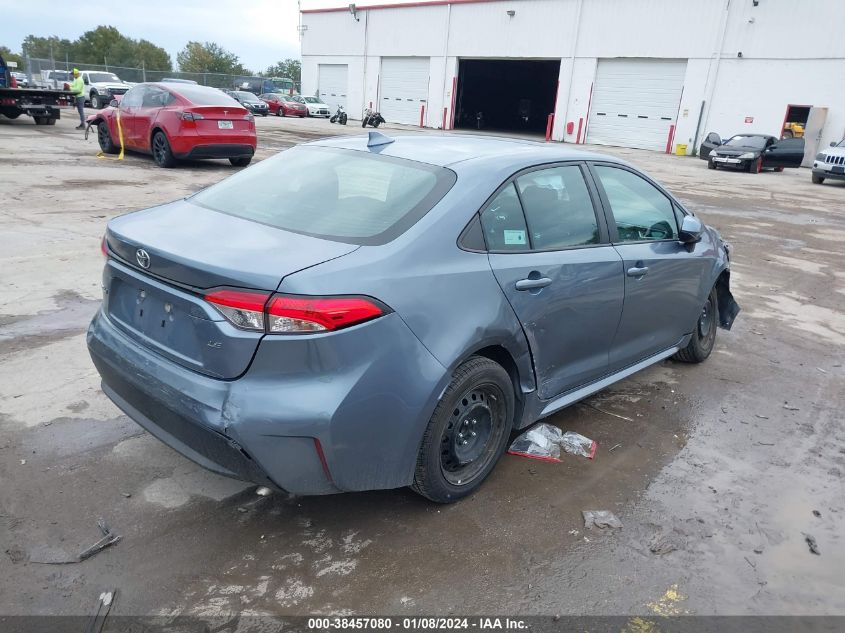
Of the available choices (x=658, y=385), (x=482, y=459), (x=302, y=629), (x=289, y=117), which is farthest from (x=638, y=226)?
(x=289, y=117)

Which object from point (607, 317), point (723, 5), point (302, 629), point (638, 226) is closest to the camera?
point (302, 629)

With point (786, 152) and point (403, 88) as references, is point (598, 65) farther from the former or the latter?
point (403, 88)

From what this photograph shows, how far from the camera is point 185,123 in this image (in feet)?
41.5

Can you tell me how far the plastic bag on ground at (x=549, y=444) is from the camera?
3682 millimetres

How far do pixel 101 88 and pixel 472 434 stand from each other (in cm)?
3296

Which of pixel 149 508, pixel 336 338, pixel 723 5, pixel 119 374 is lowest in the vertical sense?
pixel 149 508

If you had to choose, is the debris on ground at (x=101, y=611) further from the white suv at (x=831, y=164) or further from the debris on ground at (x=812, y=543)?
the white suv at (x=831, y=164)

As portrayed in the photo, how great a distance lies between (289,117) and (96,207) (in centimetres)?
3122

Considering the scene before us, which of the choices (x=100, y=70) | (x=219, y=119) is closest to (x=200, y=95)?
(x=219, y=119)

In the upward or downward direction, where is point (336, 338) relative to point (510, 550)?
upward

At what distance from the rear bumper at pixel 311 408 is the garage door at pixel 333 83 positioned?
43707mm

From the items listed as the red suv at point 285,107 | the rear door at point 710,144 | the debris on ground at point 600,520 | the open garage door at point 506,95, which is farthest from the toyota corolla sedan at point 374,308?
the open garage door at point 506,95

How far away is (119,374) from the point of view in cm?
291

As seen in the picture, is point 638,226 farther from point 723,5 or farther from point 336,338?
point 723,5
